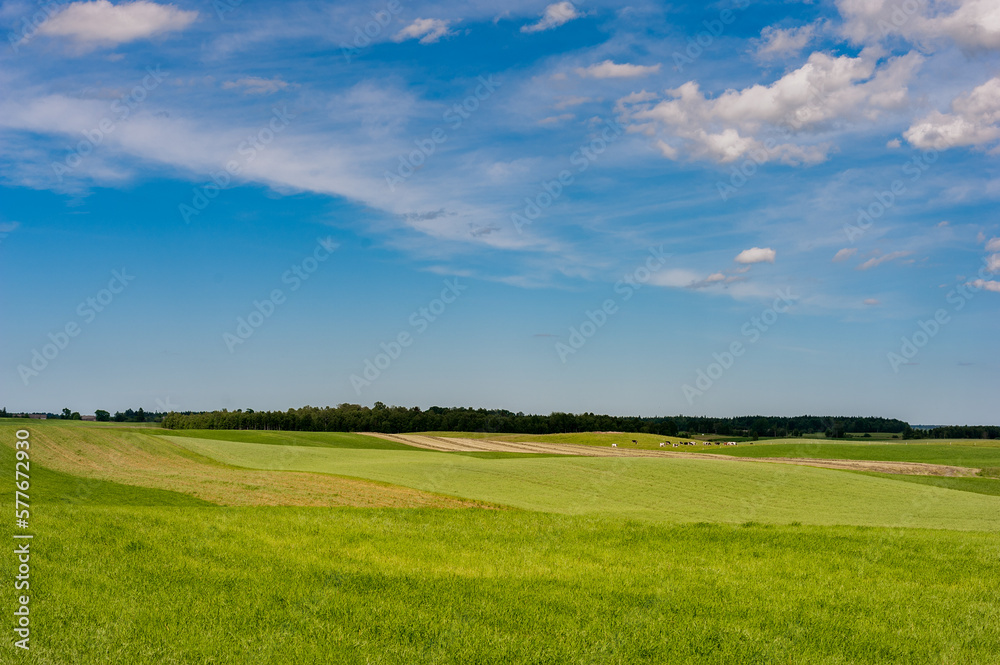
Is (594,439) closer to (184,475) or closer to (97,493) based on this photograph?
(184,475)

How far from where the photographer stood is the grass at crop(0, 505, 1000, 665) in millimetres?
9586

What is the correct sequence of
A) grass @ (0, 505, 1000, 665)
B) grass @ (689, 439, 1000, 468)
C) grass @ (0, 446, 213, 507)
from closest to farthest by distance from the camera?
grass @ (0, 505, 1000, 665), grass @ (0, 446, 213, 507), grass @ (689, 439, 1000, 468)

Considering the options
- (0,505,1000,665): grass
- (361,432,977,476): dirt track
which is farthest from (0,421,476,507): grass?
(361,432,977,476): dirt track

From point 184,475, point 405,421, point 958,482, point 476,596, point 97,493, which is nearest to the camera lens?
point 476,596

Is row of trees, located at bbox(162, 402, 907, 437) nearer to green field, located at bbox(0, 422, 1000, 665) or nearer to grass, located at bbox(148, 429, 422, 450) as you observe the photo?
grass, located at bbox(148, 429, 422, 450)

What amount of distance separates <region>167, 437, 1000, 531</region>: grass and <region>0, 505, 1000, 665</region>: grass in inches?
Result: 369

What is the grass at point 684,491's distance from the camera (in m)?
31.1

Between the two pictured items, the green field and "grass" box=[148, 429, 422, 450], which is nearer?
the green field

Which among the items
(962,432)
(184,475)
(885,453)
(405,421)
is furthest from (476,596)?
(962,432)

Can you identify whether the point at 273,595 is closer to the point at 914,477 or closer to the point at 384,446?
the point at 914,477

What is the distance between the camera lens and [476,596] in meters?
11.9

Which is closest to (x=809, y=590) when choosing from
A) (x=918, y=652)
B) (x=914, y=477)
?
(x=918, y=652)

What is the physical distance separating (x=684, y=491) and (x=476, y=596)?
30184 mm

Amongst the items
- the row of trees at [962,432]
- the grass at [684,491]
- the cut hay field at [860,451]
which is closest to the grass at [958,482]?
the grass at [684,491]
